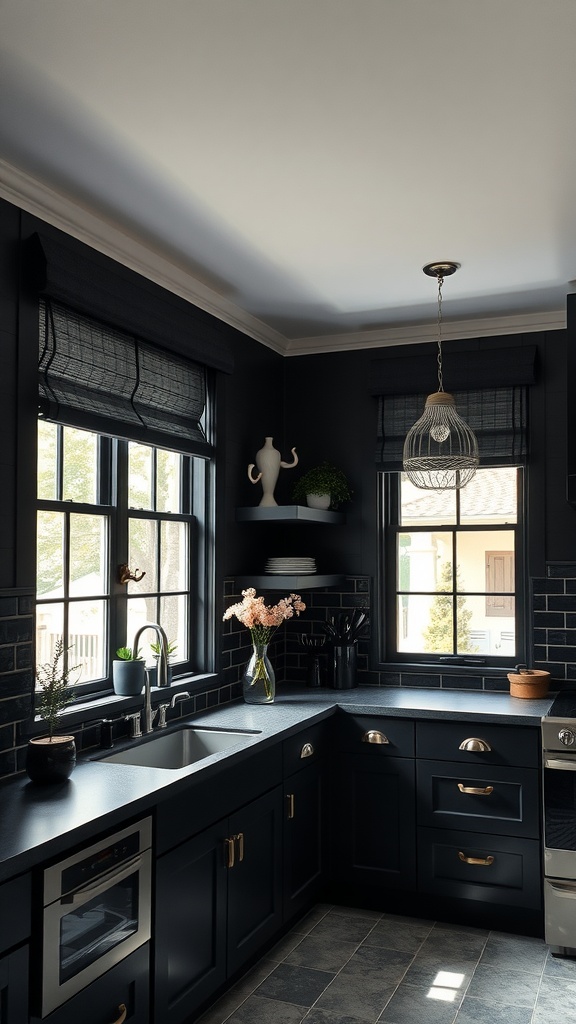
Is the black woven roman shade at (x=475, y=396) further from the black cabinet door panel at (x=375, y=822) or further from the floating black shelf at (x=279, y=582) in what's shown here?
the black cabinet door panel at (x=375, y=822)

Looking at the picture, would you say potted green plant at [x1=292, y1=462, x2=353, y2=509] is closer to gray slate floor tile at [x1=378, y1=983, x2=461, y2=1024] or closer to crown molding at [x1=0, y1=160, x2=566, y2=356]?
crown molding at [x1=0, y1=160, x2=566, y2=356]

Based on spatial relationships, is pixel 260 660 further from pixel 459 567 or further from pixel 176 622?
pixel 459 567

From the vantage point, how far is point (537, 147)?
2.58m

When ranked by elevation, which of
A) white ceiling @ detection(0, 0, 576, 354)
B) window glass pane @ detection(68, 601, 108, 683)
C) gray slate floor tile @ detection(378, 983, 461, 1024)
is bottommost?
gray slate floor tile @ detection(378, 983, 461, 1024)

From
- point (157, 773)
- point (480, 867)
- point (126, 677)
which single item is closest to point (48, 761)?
point (157, 773)

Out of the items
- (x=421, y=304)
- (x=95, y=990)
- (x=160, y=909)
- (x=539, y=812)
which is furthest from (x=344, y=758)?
(x=421, y=304)

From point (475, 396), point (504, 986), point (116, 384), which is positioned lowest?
point (504, 986)

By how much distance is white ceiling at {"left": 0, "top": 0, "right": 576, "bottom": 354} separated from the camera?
2.00 m

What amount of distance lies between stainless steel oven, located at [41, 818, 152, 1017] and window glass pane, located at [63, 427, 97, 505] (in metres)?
1.26

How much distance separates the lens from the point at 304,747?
364 cm

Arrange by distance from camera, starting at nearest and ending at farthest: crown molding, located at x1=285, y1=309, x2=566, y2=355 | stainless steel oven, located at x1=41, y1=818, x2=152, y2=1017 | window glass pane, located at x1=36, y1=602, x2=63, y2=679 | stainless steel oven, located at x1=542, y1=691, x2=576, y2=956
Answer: stainless steel oven, located at x1=41, y1=818, x2=152, y2=1017 → window glass pane, located at x1=36, y1=602, x2=63, y2=679 → stainless steel oven, located at x1=542, y1=691, x2=576, y2=956 → crown molding, located at x1=285, y1=309, x2=566, y2=355

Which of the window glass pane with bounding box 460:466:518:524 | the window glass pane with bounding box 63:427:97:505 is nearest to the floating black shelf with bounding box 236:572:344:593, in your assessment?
the window glass pane with bounding box 460:466:518:524

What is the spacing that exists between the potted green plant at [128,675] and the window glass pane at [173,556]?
573mm

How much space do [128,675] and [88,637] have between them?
21 centimetres
